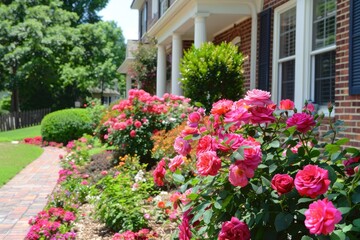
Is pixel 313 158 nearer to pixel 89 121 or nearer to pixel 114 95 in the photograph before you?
pixel 89 121

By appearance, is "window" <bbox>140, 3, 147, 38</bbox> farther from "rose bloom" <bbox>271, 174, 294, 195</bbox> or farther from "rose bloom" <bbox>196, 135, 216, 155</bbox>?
"rose bloom" <bbox>271, 174, 294, 195</bbox>

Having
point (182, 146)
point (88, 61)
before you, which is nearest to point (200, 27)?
point (182, 146)

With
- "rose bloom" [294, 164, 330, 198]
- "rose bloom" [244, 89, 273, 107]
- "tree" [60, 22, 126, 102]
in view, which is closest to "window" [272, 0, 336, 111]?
"rose bloom" [244, 89, 273, 107]

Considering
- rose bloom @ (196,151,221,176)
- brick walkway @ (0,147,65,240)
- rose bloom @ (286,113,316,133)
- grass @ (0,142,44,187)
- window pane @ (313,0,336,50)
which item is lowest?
grass @ (0,142,44,187)

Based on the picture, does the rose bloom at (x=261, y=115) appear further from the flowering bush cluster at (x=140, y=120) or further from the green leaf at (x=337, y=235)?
the flowering bush cluster at (x=140, y=120)

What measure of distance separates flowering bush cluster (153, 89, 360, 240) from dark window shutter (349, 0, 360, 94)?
3.63 meters

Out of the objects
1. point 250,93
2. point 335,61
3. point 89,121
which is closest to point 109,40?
point 89,121

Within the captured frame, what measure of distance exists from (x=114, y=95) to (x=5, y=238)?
58440 millimetres

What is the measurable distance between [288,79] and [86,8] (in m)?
33.6

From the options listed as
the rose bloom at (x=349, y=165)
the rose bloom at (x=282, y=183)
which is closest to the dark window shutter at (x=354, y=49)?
the rose bloom at (x=349, y=165)

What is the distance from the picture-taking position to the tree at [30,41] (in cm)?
2650

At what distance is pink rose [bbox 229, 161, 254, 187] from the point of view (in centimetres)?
206

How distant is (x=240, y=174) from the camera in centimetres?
206

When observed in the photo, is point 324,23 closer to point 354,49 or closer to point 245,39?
point 354,49
